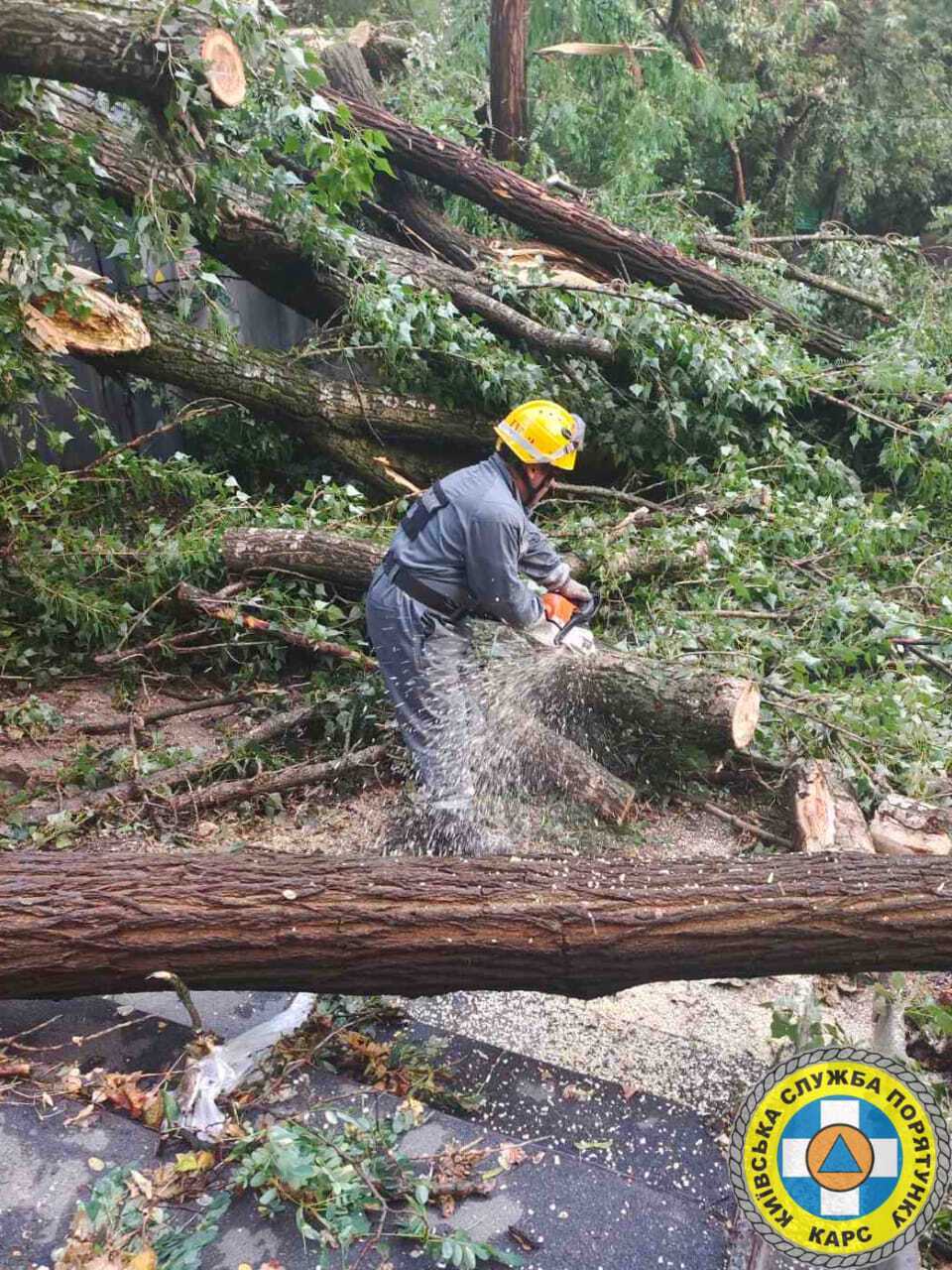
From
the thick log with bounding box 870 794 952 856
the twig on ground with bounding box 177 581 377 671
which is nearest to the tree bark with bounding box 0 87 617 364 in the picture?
the twig on ground with bounding box 177 581 377 671

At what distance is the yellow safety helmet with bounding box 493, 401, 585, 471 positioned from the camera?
133 inches

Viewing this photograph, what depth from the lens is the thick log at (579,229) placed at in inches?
252

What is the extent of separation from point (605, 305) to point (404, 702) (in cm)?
319

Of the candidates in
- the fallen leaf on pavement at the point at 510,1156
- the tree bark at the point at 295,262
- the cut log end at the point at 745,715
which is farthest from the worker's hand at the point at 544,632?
the tree bark at the point at 295,262

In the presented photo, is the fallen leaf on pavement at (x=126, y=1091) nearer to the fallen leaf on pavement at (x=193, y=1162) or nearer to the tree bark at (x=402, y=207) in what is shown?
the fallen leaf on pavement at (x=193, y=1162)

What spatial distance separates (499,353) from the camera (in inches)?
222

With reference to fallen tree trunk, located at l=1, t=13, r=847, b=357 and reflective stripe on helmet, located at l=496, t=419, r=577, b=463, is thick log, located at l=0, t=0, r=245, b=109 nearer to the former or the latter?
reflective stripe on helmet, located at l=496, t=419, r=577, b=463

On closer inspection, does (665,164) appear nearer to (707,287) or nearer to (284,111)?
(707,287)

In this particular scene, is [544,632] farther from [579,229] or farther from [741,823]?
[579,229]

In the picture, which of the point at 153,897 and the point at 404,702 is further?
the point at 404,702

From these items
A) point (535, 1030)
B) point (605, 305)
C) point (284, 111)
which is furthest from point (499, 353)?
point (535, 1030)

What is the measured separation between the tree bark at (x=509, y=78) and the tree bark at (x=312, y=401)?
10.7 ft

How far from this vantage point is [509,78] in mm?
7660

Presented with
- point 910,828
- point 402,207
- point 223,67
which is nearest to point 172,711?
point 223,67
